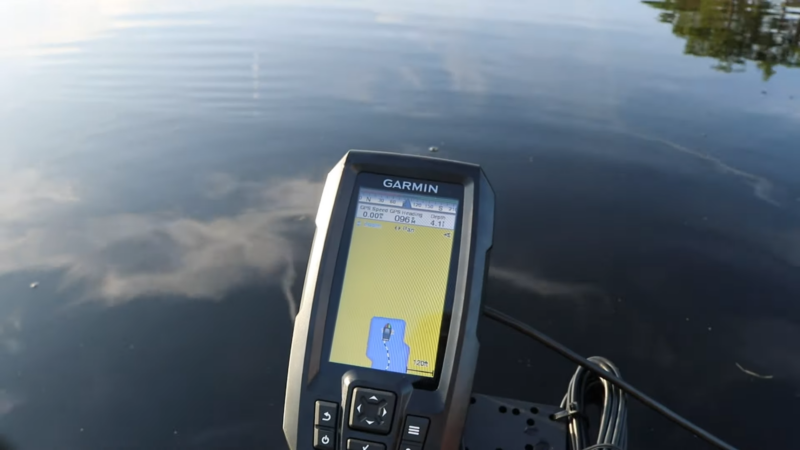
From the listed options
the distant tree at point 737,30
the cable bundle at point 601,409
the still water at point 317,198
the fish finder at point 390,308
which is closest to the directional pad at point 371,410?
the fish finder at point 390,308

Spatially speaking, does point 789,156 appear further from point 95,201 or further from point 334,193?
point 95,201

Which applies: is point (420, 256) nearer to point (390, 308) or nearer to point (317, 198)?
point (390, 308)

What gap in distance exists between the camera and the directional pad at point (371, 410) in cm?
94

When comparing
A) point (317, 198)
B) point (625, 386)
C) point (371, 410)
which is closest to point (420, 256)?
point (371, 410)

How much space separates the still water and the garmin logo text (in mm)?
311

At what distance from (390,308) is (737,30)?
8.74ft

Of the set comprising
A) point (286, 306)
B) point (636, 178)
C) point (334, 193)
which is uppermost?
point (334, 193)

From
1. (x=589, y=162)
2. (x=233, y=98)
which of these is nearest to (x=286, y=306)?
(x=589, y=162)

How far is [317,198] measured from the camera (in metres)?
1.58

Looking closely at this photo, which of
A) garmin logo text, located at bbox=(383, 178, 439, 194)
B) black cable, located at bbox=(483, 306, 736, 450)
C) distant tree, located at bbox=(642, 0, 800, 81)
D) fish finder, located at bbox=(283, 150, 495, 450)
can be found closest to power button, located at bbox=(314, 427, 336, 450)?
fish finder, located at bbox=(283, 150, 495, 450)

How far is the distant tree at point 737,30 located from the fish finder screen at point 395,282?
6.15 feet

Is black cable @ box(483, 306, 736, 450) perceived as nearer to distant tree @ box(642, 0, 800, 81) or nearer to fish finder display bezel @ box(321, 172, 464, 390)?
fish finder display bezel @ box(321, 172, 464, 390)

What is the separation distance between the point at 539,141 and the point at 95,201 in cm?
119

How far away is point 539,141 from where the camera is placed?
1.88 metres
